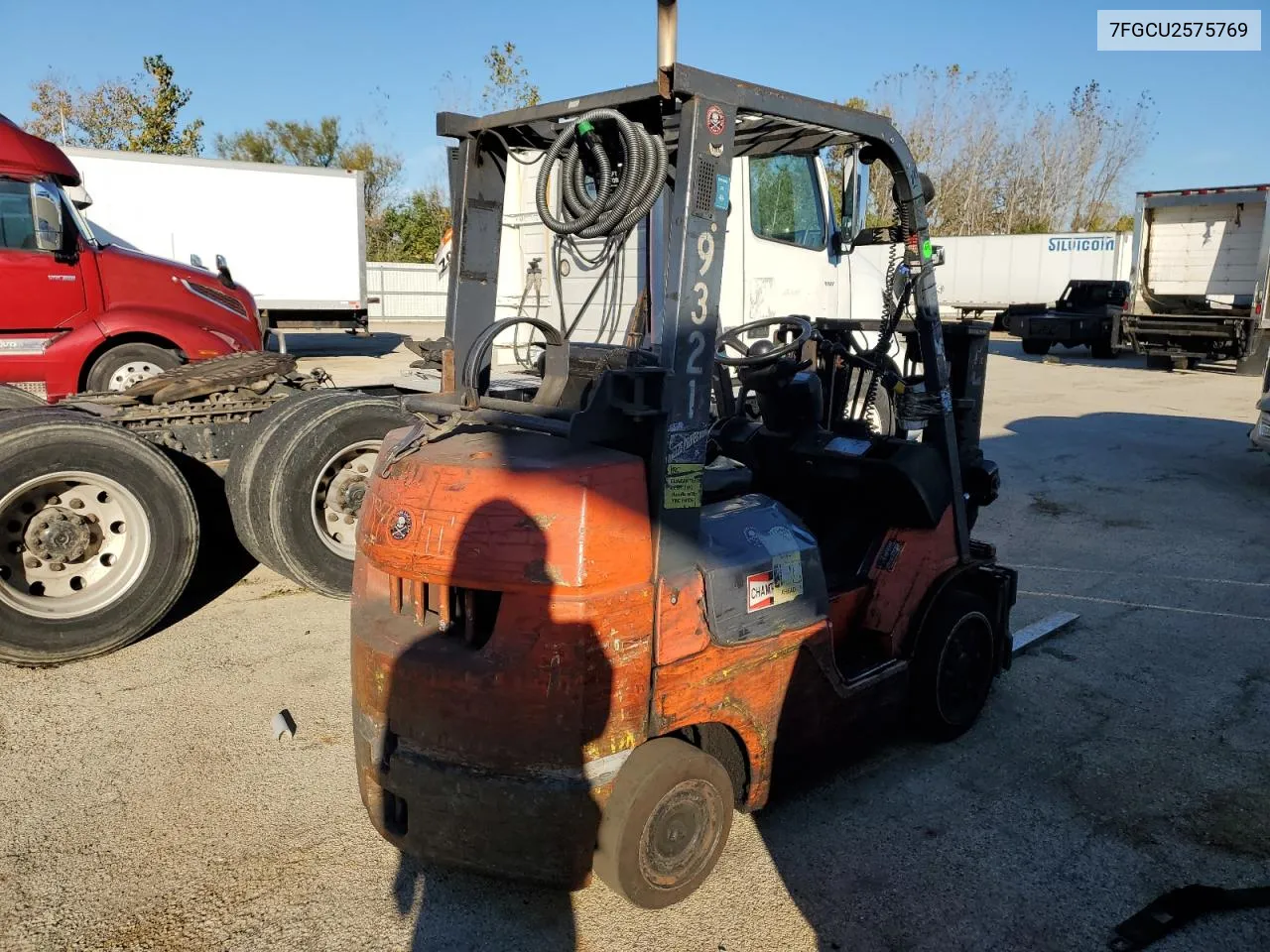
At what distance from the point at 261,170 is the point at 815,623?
1809 centimetres

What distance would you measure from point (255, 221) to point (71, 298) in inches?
400

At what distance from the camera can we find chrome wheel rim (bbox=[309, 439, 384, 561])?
574 centimetres

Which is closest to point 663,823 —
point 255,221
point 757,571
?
point 757,571

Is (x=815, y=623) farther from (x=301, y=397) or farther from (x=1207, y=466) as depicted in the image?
(x=1207, y=466)

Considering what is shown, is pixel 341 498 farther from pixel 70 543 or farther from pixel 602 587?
A: pixel 602 587

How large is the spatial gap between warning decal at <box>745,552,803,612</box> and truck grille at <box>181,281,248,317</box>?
26.9ft

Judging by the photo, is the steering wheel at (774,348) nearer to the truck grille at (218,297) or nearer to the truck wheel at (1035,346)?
the truck grille at (218,297)

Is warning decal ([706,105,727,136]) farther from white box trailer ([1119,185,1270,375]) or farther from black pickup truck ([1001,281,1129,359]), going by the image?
black pickup truck ([1001,281,1129,359])

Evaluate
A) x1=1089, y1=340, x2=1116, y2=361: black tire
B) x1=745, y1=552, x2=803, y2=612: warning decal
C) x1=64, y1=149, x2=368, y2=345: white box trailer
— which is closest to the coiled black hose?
x1=745, y1=552, x2=803, y2=612: warning decal

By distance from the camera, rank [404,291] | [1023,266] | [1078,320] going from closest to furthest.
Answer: [1078,320], [1023,266], [404,291]

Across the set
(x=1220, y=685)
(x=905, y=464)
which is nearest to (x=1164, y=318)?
(x=1220, y=685)

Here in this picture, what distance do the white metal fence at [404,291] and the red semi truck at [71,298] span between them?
2283 centimetres

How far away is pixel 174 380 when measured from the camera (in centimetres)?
623

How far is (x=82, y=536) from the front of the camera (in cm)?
502
